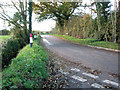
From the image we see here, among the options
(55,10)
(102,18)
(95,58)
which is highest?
(55,10)

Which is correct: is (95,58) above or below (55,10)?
below

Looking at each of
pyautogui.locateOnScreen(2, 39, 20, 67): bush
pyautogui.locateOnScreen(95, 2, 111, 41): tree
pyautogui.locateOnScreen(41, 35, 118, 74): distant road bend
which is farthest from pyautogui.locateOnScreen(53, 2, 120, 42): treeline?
pyautogui.locateOnScreen(2, 39, 20, 67): bush

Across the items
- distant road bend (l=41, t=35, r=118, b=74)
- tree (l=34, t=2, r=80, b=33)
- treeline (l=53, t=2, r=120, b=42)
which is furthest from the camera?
tree (l=34, t=2, r=80, b=33)

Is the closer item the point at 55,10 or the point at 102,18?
the point at 102,18

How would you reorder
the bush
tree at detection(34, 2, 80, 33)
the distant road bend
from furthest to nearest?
tree at detection(34, 2, 80, 33)
the bush
the distant road bend

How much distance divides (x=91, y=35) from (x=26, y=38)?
378 inches

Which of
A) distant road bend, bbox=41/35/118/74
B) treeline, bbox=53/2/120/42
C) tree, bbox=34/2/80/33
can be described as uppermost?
tree, bbox=34/2/80/33

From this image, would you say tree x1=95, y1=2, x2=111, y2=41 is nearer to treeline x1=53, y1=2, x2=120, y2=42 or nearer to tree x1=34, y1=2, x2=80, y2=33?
treeline x1=53, y1=2, x2=120, y2=42

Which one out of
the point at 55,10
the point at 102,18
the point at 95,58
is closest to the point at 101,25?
the point at 102,18

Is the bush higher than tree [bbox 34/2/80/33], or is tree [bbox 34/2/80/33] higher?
tree [bbox 34/2/80/33]

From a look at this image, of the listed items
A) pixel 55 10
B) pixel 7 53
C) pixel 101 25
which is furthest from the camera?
pixel 55 10

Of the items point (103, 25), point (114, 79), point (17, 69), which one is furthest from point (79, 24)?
point (17, 69)

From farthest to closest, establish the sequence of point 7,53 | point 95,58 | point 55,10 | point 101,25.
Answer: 1. point 55,10
2. point 101,25
3. point 95,58
4. point 7,53

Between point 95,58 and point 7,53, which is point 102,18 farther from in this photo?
point 7,53
